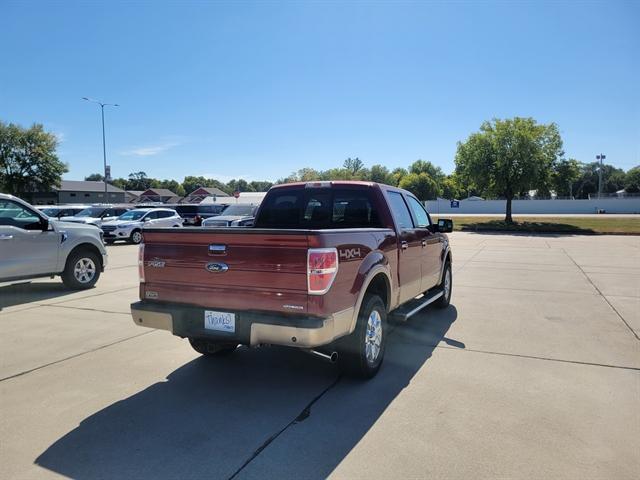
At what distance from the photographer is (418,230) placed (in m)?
5.95

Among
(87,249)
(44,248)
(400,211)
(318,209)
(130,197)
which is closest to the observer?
(318,209)

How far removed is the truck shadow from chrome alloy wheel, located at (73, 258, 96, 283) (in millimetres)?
5515

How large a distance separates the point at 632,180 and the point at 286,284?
139 meters

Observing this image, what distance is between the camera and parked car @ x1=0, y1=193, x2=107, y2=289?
8.05m

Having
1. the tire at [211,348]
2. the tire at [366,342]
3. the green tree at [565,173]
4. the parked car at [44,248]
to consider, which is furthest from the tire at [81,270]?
the green tree at [565,173]

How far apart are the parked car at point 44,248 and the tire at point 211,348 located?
16.7 ft

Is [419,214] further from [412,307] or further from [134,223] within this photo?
[134,223]

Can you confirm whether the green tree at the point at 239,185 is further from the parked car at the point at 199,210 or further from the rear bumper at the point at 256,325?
the rear bumper at the point at 256,325

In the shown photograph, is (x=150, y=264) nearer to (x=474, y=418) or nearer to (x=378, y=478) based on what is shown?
(x=378, y=478)

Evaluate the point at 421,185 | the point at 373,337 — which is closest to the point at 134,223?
the point at 373,337

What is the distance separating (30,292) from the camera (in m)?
9.15

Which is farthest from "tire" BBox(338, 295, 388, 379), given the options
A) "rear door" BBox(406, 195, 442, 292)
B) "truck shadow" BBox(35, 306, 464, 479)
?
"rear door" BBox(406, 195, 442, 292)

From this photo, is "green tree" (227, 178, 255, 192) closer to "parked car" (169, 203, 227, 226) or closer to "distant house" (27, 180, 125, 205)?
"distant house" (27, 180, 125, 205)

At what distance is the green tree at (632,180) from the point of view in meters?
110
